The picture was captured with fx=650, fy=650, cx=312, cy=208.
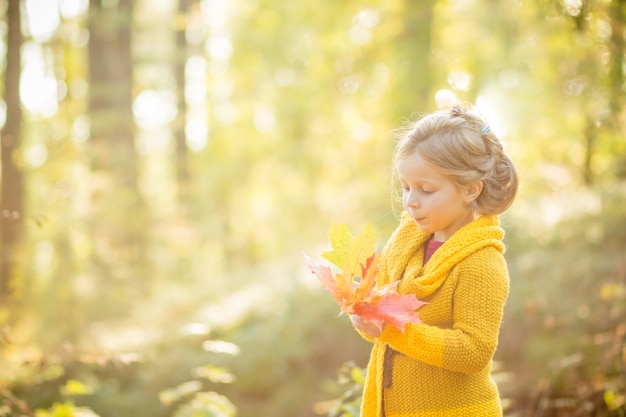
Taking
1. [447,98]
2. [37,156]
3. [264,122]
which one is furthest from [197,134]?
[447,98]

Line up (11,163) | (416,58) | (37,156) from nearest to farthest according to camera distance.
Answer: (416,58)
(11,163)
(37,156)

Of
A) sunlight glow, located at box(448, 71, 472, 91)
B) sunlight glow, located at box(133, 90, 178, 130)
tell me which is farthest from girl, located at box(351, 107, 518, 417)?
sunlight glow, located at box(133, 90, 178, 130)

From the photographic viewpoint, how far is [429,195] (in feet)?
6.97

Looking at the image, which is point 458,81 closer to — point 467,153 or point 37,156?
point 37,156

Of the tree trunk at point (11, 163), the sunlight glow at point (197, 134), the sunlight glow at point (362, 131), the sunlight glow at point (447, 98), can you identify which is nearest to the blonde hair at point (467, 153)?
the sunlight glow at point (447, 98)

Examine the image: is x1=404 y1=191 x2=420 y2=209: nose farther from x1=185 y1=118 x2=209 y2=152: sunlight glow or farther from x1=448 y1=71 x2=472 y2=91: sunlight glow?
x1=185 y1=118 x2=209 y2=152: sunlight glow

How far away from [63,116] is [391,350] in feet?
35.2

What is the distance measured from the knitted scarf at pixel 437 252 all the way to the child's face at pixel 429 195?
0.08m

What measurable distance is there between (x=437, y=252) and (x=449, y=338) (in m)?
0.30

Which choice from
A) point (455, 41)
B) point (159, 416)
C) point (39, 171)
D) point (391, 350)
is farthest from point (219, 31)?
point (391, 350)

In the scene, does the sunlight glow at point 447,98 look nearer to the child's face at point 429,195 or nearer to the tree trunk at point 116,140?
the child's face at point 429,195

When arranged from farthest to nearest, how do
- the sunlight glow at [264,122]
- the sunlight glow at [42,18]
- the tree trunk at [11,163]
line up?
the sunlight glow at [264,122], the sunlight glow at [42,18], the tree trunk at [11,163]

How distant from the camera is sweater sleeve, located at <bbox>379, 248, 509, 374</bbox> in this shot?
2.00 meters

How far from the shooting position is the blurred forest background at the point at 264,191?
5316 millimetres
